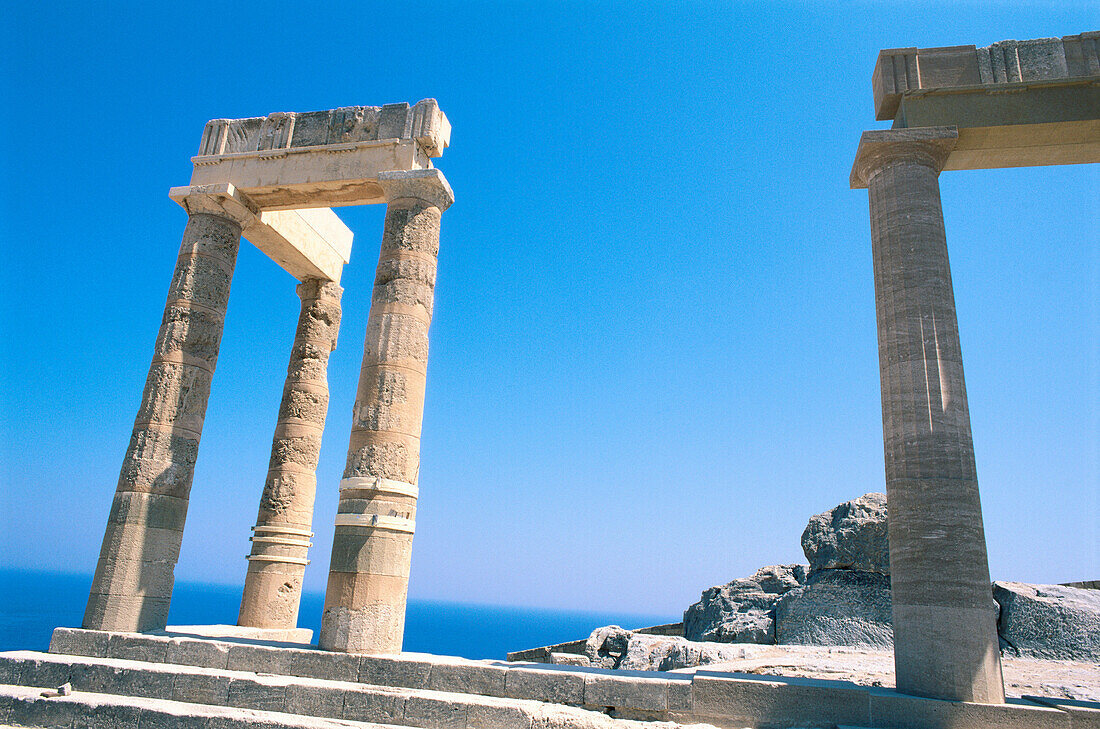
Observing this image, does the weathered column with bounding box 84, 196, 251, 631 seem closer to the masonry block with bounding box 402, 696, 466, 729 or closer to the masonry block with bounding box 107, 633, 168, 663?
the masonry block with bounding box 107, 633, 168, 663

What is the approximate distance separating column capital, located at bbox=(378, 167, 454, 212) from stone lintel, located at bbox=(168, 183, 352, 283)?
317 centimetres

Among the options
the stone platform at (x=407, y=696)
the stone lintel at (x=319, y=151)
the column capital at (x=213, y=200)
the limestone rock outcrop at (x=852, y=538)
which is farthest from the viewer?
the limestone rock outcrop at (x=852, y=538)

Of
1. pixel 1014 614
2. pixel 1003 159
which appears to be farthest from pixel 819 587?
pixel 1003 159

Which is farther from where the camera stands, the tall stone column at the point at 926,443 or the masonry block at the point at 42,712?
the masonry block at the point at 42,712

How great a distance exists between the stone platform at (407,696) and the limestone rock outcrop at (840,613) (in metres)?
5.16

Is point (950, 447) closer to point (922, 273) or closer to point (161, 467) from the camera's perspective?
point (922, 273)

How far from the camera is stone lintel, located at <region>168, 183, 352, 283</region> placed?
12.4 m

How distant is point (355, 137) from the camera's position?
12094 millimetres

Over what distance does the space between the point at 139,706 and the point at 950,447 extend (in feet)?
32.8

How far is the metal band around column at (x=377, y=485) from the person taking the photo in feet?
31.4

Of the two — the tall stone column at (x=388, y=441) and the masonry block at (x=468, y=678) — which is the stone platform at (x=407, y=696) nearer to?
the masonry block at (x=468, y=678)

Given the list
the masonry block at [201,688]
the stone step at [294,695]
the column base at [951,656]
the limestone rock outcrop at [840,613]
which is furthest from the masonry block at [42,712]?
the limestone rock outcrop at [840,613]

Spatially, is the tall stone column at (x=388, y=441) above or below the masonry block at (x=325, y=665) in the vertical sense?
above

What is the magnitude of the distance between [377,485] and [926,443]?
706 cm
